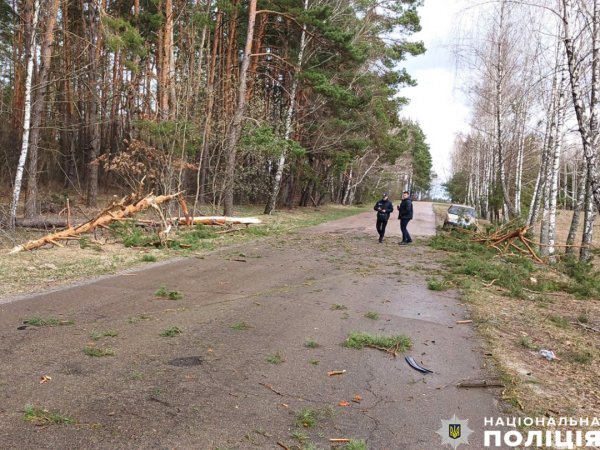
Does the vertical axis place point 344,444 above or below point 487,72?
below

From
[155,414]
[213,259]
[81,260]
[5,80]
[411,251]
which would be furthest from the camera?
[5,80]

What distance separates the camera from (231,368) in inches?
193

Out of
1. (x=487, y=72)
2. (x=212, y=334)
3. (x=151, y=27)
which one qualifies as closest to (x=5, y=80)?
(x=151, y=27)

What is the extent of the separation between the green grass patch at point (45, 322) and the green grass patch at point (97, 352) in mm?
1055

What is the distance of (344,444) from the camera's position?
3.58 metres

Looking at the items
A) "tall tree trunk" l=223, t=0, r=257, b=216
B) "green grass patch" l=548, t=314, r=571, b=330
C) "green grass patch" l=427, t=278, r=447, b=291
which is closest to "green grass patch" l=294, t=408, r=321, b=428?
"green grass patch" l=548, t=314, r=571, b=330

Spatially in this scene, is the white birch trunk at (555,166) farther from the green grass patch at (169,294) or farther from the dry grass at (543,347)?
the green grass patch at (169,294)

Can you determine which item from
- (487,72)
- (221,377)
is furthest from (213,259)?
(487,72)

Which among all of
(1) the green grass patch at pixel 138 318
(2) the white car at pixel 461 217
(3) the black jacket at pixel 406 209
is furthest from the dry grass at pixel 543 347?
(2) the white car at pixel 461 217

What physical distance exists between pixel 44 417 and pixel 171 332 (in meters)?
2.21

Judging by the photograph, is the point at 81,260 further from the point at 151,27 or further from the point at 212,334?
the point at 151,27

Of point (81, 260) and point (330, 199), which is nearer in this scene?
point (81, 260)

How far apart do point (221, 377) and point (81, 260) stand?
7.08 meters

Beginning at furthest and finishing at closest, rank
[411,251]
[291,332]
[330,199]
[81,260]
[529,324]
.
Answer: [330,199]
[411,251]
[81,260]
[529,324]
[291,332]
